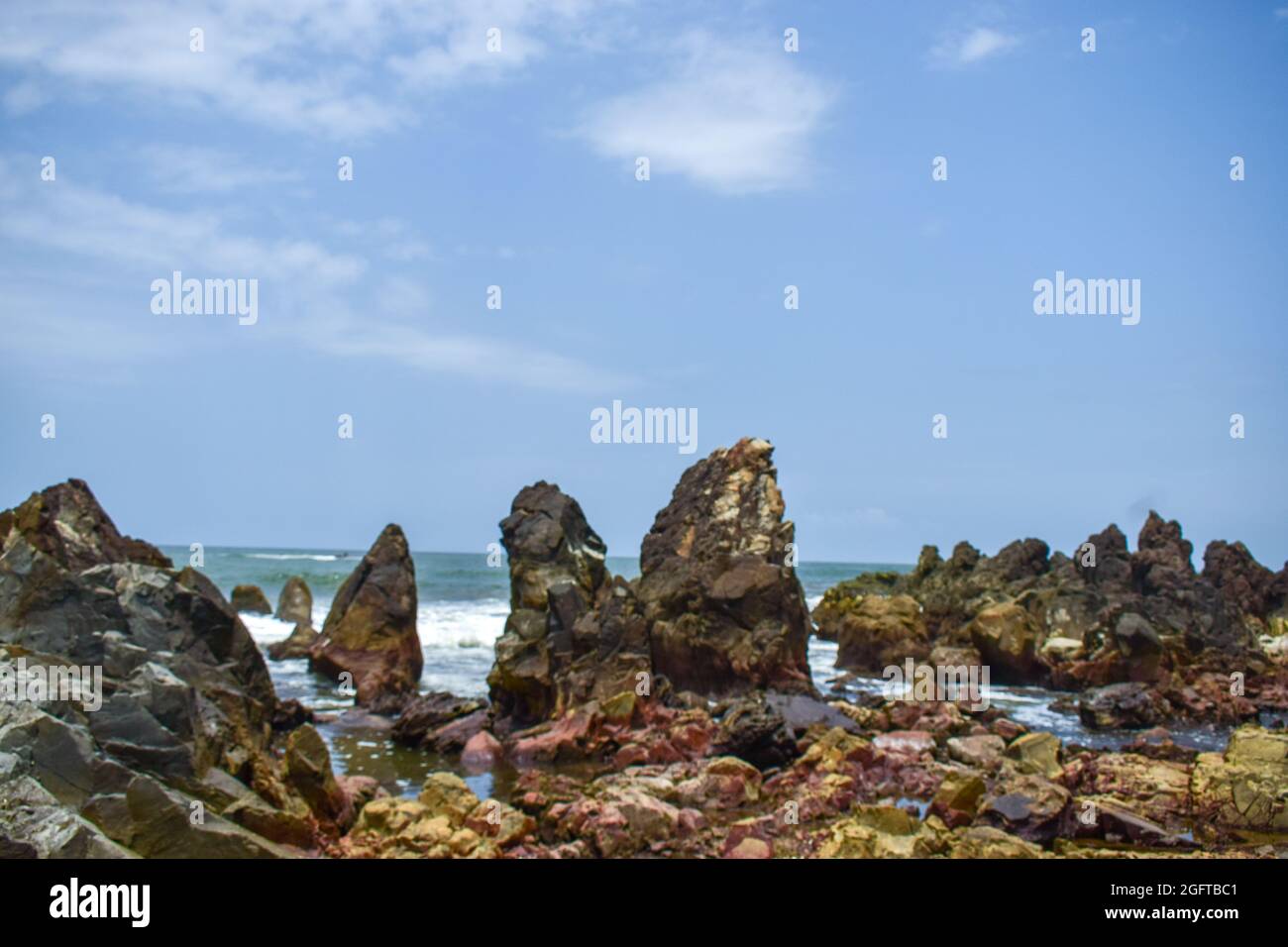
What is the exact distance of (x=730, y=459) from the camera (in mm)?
39219

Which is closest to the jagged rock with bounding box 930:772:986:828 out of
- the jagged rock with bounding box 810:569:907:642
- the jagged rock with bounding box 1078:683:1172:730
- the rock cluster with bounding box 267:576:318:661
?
the jagged rock with bounding box 1078:683:1172:730

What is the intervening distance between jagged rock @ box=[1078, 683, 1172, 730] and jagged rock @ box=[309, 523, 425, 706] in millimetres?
19672

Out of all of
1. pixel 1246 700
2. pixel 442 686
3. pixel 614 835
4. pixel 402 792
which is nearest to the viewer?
pixel 614 835

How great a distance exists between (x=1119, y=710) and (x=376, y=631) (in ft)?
72.7

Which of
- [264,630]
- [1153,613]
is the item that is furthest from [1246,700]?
[264,630]

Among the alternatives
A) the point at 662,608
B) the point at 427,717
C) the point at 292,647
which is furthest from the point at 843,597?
the point at 427,717

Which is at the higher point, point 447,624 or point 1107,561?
point 1107,561

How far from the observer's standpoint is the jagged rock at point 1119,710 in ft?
102

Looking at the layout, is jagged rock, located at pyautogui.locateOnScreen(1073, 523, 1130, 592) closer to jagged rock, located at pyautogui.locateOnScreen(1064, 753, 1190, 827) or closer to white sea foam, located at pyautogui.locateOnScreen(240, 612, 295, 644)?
jagged rock, located at pyautogui.locateOnScreen(1064, 753, 1190, 827)

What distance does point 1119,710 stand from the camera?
31.4 meters

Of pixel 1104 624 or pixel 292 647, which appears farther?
pixel 292 647

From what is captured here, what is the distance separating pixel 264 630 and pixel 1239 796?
44887 millimetres

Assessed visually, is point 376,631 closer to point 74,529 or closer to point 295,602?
point 74,529
